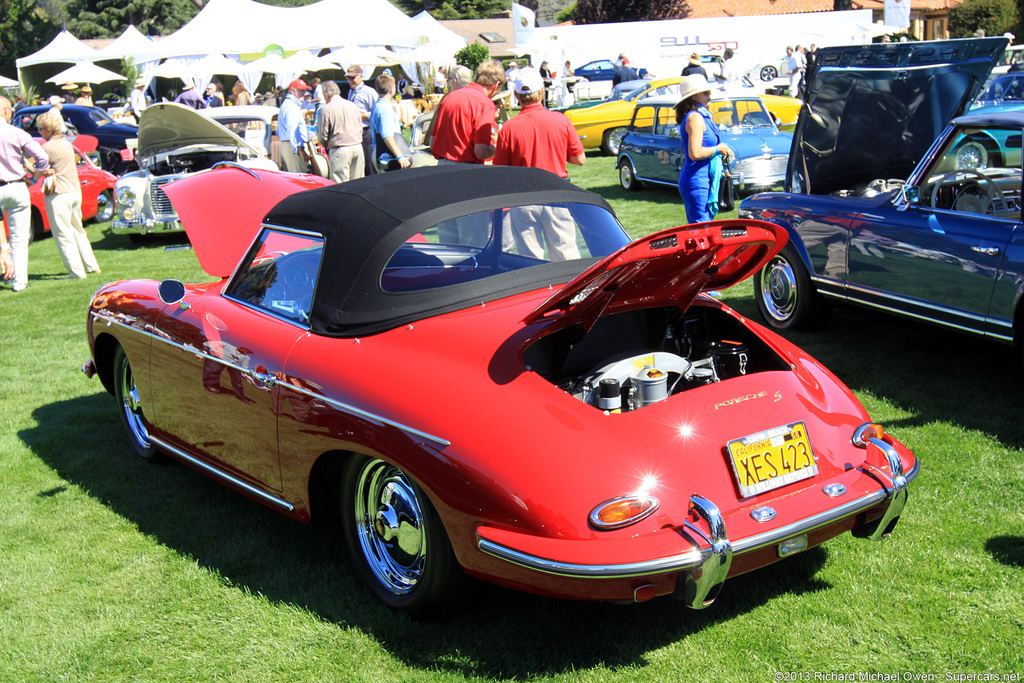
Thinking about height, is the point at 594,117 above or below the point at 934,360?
above

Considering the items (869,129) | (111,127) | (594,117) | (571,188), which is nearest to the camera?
(571,188)

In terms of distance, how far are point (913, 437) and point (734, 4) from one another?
60.5 metres

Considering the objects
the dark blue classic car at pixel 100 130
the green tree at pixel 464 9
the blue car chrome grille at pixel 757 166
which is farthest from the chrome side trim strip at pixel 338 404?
the green tree at pixel 464 9

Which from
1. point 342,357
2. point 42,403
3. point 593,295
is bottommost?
point 42,403

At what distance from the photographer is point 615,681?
2.91 m

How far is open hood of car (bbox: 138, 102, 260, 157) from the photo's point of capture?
11656 millimetres

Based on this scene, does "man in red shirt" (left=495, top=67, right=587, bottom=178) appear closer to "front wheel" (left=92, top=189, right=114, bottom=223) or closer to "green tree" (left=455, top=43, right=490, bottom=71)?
"front wheel" (left=92, top=189, right=114, bottom=223)

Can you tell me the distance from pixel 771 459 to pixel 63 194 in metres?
9.41

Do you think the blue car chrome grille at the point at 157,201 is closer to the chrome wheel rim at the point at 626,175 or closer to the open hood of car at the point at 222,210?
the open hood of car at the point at 222,210

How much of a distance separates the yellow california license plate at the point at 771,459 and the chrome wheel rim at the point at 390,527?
3.63 feet

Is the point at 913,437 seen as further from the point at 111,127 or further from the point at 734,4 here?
the point at 734,4

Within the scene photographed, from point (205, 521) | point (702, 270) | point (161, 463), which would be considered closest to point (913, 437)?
point (702, 270)

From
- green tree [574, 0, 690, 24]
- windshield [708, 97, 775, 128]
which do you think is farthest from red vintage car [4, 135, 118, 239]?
green tree [574, 0, 690, 24]

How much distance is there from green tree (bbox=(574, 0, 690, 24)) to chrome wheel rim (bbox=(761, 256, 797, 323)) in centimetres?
4664
